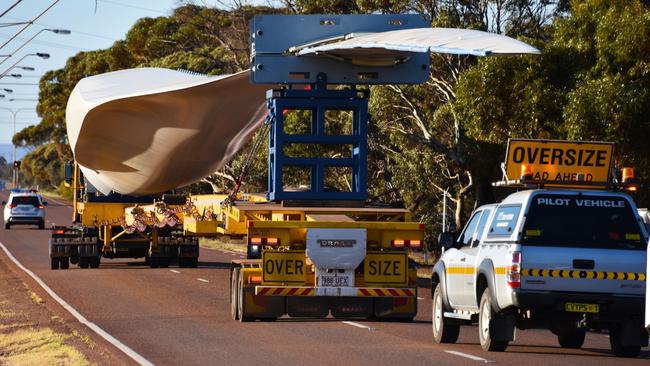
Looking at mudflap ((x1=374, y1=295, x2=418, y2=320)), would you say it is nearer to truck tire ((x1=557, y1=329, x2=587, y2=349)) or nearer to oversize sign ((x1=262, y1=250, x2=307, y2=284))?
oversize sign ((x1=262, y1=250, x2=307, y2=284))

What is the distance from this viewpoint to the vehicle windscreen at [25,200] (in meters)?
69.3

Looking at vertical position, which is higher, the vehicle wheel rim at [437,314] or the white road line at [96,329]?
the vehicle wheel rim at [437,314]

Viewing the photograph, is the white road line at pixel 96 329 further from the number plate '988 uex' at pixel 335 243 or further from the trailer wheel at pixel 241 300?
the number plate '988 uex' at pixel 335 243

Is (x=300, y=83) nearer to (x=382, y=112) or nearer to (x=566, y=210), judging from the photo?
(x=566, y=210)

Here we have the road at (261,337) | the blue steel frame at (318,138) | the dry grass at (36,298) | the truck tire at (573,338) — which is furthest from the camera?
the dry grass at (36,298)

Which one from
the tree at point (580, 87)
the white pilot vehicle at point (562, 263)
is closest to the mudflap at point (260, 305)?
the white pilot vehicle at point (562, 263)

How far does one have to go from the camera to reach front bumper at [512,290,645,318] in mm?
15344

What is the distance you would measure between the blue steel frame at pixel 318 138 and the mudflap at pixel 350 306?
10.8ft

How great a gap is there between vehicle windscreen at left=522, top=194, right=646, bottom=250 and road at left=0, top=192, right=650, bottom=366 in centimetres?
137

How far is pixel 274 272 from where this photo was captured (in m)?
19.2

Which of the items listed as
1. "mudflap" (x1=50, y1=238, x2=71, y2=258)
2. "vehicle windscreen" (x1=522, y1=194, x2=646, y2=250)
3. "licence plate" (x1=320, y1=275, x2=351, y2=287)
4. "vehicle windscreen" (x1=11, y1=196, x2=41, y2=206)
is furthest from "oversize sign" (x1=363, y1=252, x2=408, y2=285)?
"vehicle windscreen" (x1=11, y1=196, x2=41, y2=206)

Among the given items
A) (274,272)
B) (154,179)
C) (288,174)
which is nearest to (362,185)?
(274,272)

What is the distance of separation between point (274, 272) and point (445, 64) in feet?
81.5

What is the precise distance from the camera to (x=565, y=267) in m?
15.4
